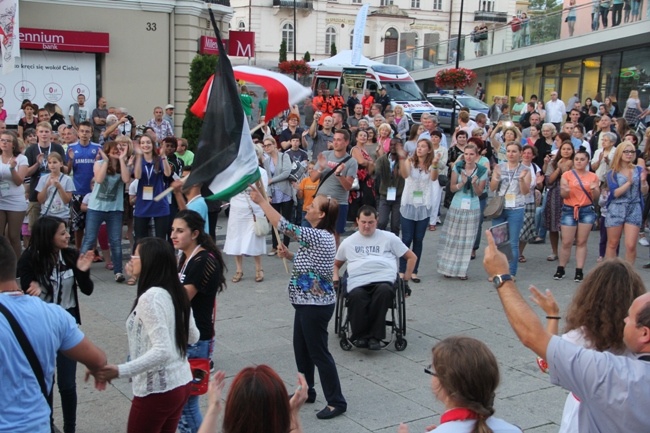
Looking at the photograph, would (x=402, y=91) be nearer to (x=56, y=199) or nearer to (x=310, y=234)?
(x=56, y=199)

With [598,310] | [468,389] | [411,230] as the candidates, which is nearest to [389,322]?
[411,230]

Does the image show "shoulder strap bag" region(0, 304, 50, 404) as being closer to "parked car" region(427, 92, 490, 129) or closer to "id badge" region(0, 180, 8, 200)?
"id badge" region(0, 180, 8, 200)

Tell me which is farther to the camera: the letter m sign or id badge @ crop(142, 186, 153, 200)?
the letter m sign

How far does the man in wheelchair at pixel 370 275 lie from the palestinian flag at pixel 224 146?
182 centimetres

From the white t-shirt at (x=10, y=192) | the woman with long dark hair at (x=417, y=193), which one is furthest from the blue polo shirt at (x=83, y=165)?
the woman with long dark hair at (x=417, y=193)

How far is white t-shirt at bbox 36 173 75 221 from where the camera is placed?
33.3 feet

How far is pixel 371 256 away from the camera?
7.75 metres

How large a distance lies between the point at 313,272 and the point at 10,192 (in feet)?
18.3

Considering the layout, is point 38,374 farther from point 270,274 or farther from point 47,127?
point 47,127

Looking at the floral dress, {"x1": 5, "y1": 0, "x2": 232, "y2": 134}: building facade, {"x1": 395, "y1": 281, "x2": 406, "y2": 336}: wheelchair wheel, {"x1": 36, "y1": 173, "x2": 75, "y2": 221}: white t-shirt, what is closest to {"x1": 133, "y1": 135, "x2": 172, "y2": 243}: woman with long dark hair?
{"x1": 36, "y1": 173, "x2": 75, "y2": 221}: white t-shirt

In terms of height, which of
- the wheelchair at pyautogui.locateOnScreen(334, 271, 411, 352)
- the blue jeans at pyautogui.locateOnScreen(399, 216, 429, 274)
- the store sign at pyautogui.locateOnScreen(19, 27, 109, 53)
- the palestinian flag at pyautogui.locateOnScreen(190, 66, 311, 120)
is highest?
the store sign at pyautogui.locateOnScreen(19, 27, 109, 53)

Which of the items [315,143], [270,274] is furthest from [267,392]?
[315,143]

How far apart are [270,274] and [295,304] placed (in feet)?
16.3

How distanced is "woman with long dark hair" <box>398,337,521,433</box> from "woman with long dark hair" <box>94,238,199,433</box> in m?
1.87
